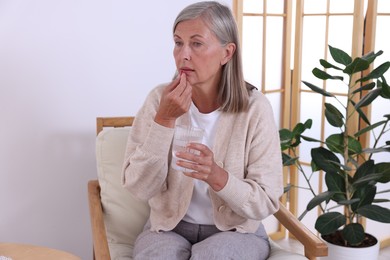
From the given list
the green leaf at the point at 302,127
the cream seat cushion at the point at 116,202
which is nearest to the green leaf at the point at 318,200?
the green leaf at the point at 302,127

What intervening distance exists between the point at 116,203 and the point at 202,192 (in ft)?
1.28

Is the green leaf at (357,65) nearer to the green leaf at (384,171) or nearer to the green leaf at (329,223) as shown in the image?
the green leaf at (384,171)

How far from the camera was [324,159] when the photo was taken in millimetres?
2527

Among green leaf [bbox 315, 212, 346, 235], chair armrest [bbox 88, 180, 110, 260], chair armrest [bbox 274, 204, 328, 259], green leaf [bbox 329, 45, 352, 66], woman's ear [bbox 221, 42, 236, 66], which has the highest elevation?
woman's ear [bbox 221, 42, 236, 66]

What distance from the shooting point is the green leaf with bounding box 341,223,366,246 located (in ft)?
8.06

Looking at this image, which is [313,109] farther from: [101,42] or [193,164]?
[193,164]

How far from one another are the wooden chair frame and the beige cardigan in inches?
5.4

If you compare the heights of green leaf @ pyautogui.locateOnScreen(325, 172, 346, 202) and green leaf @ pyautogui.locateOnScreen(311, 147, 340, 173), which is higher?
green leaf @ pyautogui.locateOnScreen(311, 147, 340, 173)

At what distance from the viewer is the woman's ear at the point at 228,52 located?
5.81 feet

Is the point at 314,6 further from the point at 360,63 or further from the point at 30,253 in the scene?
the point at 30,253

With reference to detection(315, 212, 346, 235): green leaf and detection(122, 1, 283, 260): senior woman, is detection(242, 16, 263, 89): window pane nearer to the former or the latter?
detection(315, 212, 346, 235): green leaf

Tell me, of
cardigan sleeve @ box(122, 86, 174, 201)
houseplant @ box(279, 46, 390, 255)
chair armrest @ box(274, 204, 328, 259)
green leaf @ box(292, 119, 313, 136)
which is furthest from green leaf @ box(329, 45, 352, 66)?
cardigan sleeve @ box(122, 86, 174, 201)

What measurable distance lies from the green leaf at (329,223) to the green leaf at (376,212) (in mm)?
92

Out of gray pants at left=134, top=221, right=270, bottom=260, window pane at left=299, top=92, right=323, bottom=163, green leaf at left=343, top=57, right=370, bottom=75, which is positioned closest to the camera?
gray pants at left=134, top=221, right=270, bottom=260
